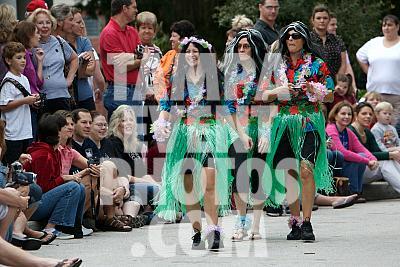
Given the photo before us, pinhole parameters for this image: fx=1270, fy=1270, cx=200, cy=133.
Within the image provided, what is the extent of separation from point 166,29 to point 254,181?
1879cm

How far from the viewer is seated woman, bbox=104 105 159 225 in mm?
13656

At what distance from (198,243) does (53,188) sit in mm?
1619

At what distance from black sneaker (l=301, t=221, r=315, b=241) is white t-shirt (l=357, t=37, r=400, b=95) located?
6.72m

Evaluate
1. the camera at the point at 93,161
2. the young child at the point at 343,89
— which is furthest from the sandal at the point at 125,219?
the young child at the point at 343,89

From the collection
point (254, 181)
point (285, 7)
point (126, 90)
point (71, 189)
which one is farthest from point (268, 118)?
point (285, 7)

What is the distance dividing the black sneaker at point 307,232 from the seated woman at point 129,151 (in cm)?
261

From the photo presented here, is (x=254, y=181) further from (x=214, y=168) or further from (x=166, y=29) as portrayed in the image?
(x=166, y=29)

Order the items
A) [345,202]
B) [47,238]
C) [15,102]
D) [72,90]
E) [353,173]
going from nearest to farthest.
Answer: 1. [47,238]
2. [15,102]
3. [72,90]
4. [345,202]
5. [353,173]

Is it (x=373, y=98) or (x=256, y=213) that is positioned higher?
(x=373, y=98)

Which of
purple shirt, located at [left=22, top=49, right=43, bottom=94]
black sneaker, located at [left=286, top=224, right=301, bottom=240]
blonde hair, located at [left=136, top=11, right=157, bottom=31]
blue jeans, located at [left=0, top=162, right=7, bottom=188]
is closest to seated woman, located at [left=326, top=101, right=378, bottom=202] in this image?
blonde hair, located at [left=136, top=11, right=157, bottom=31]

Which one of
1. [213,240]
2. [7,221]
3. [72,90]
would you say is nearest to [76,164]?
[72,90]

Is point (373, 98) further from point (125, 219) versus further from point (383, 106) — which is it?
point (125, 219)

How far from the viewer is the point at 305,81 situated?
37.8 ft

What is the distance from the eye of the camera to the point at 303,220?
1159cm
